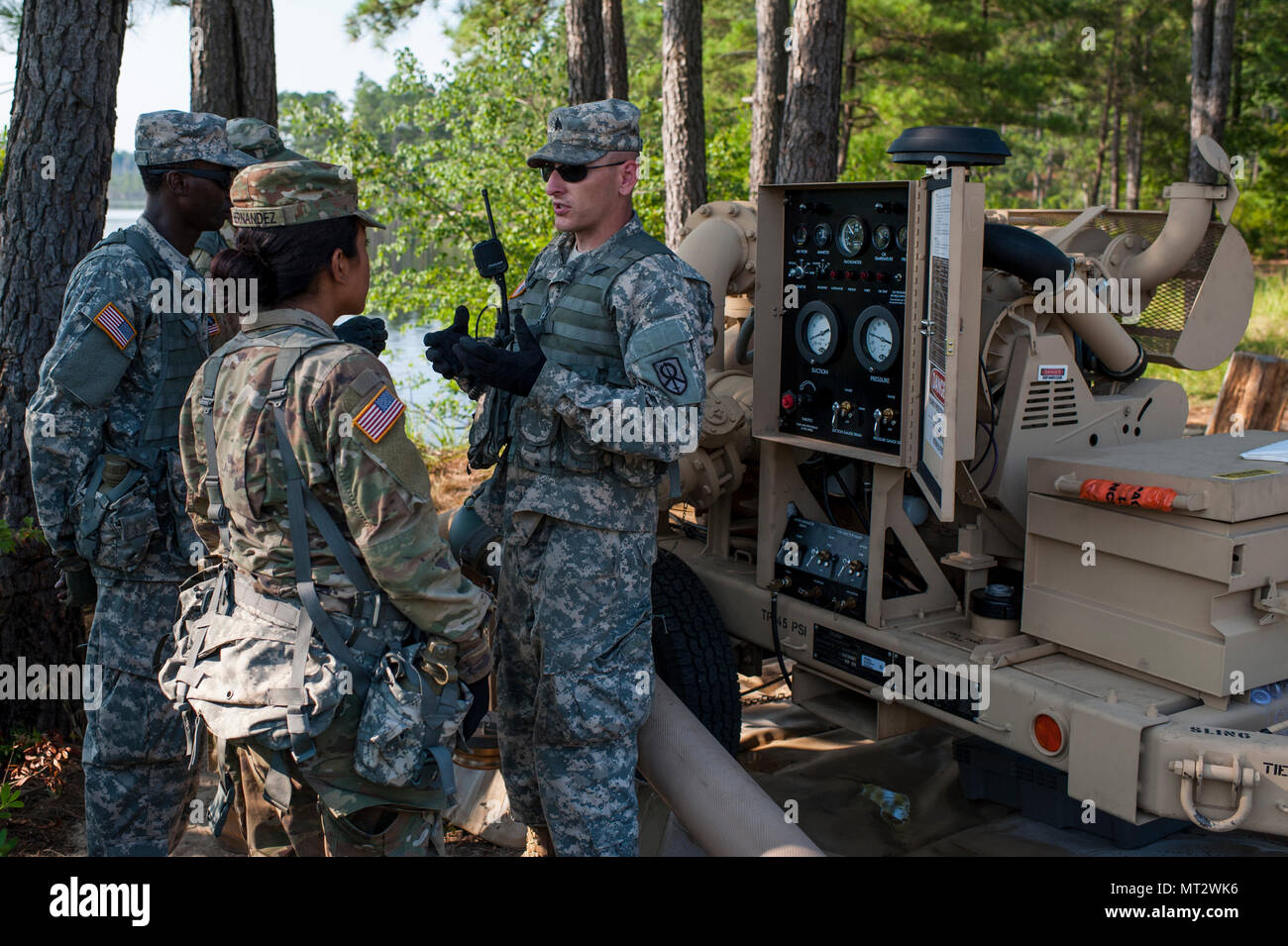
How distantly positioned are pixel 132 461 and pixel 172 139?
3.09 feet

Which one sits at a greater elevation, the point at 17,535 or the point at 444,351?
the point at 444,351

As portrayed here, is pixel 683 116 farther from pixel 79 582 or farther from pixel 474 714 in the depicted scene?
pixel 474 714

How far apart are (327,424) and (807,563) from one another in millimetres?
2186

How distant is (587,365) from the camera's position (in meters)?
3.54

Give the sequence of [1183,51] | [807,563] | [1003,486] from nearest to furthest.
→ 1. [1003,486]
2. [807,563]
3. [1183,51]

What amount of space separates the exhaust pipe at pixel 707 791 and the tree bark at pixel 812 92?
567 centimetres

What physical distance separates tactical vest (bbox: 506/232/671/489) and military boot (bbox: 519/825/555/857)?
49.5 inches

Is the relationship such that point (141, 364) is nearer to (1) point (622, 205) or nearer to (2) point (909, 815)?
(1) point (622, 205)

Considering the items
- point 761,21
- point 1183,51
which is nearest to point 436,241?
point 761,21

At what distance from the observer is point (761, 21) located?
1098 cm

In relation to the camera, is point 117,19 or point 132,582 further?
point 117,19

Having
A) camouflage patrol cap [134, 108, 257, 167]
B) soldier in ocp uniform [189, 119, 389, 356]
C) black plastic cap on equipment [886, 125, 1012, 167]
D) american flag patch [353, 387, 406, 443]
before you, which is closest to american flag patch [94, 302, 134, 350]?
soldier in ocp uniform [189, 119, 389, 356]

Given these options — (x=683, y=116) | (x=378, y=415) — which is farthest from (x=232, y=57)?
(x=683, y=116)

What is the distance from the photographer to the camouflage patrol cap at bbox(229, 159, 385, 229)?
2.55m
